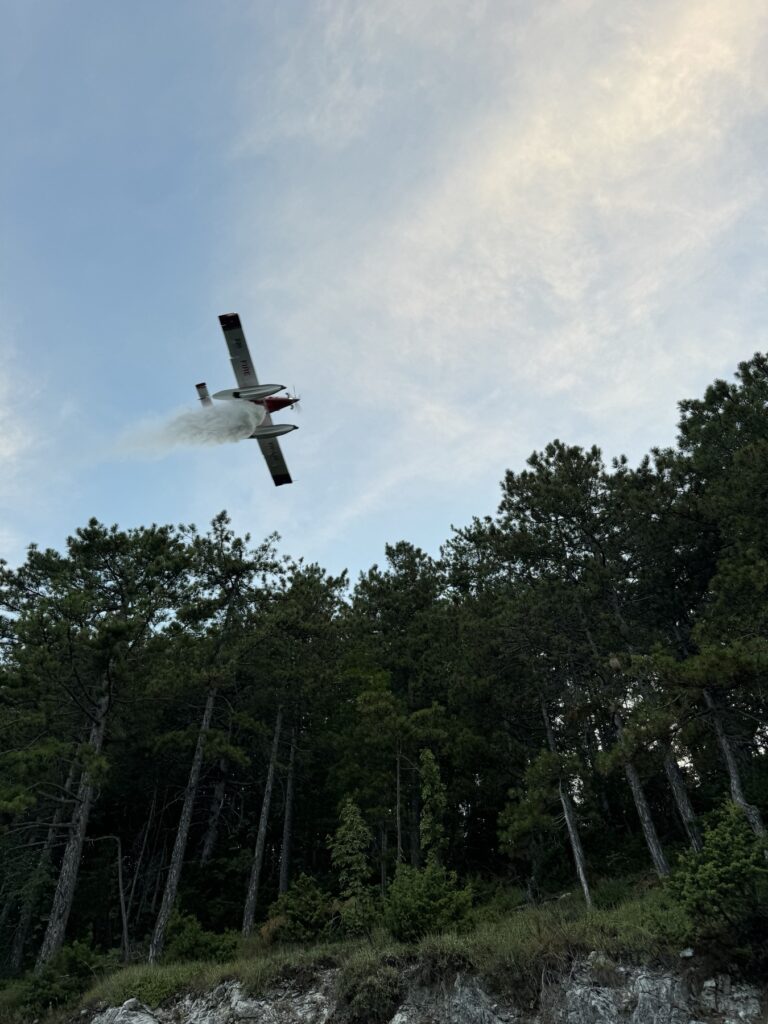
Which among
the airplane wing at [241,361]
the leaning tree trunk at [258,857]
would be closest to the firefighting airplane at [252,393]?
the airplane wing at [241,361]

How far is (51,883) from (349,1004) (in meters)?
12.3

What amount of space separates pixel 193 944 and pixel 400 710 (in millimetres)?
8797

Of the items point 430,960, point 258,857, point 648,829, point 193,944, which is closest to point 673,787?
point 648,829

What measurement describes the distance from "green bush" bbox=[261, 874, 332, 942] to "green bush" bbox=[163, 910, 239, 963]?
3.40 feet

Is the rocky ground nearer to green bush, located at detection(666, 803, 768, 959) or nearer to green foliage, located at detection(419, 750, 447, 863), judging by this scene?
green bush, located at detection(666, 803, 768, 959)

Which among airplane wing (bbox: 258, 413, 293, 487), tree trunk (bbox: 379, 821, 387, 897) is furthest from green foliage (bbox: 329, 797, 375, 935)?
airplane wing (bbox: 258, 413, 293, 487)

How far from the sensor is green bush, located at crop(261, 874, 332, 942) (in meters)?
16.2

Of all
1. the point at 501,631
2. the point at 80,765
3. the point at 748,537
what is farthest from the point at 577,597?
the point at 80,765

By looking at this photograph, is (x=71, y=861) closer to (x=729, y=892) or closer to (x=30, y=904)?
(x=30, y=904)

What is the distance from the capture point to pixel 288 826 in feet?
77.3

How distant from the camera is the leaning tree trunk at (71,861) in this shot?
54.7ft

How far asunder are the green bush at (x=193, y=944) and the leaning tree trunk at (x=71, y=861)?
2.87m

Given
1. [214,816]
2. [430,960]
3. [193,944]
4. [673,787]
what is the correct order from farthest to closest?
[214,816], [673,787], [193,944], [430,960]

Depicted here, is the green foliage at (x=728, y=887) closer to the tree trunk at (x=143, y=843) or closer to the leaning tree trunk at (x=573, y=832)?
the leaning tree trunk at (x=573, y=832)
